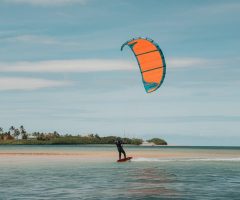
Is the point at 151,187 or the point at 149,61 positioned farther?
the point at 149,61

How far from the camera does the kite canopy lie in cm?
2489

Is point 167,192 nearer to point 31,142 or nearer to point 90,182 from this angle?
point 90,182

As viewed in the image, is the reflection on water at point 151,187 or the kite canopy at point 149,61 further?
the kite canopy at point 149,61

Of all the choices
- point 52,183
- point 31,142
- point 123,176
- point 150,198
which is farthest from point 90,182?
point 31,142

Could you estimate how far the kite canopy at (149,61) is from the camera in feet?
81.7

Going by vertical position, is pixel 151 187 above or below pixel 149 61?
below

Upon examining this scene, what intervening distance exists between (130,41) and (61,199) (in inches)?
523

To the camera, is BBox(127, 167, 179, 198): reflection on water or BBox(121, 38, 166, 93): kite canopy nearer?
BBox(127, 167, 179, 198): reflection on water

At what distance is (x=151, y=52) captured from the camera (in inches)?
995

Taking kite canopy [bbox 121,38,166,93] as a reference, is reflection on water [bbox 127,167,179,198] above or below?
below

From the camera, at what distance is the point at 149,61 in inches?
1001

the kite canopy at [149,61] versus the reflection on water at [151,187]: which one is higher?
the kite canopy at [149,61]

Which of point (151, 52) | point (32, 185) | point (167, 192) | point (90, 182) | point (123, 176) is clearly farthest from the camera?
point (151, 52)

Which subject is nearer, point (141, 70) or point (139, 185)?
point (139, 185)
